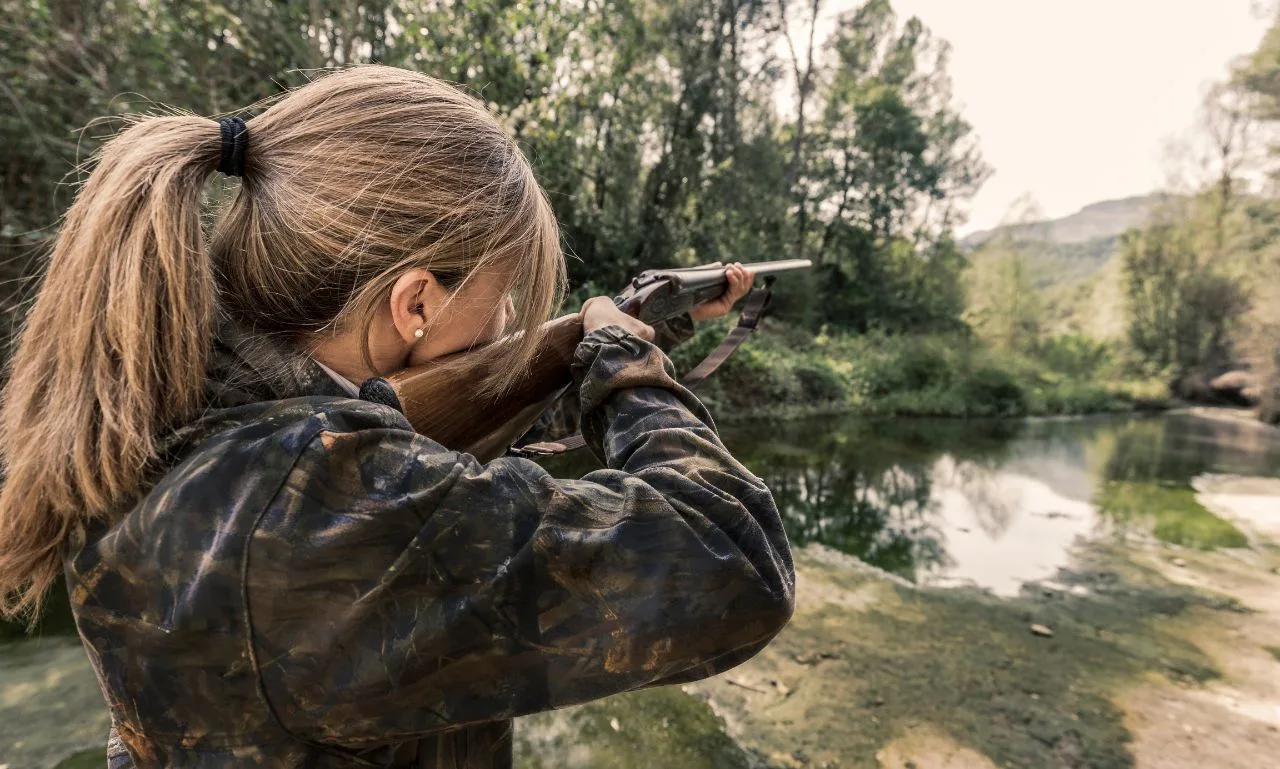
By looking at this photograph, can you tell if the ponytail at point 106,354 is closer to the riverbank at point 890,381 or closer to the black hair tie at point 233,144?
the black hair tie at point 233,144

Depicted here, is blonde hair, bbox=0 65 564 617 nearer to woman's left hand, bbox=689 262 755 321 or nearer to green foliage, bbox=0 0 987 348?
green foliage, bbox=0 0 987 348

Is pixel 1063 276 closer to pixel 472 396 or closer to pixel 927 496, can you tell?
pixel 927 496

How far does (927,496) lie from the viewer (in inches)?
281

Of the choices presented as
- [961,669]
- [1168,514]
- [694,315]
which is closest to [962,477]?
[1168,514]

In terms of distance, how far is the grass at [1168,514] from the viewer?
5.99m

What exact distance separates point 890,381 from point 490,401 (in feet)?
51.9

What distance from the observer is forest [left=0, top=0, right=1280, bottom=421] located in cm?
495

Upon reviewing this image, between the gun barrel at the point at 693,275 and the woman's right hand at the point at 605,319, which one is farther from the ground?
the gun barrel at the point at 693,275

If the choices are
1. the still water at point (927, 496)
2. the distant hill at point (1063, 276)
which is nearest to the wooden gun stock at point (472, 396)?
the still water at point (927, 496)

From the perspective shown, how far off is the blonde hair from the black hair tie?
1cm

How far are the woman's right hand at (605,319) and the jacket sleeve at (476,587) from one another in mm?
596

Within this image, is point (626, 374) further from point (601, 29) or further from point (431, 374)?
point (601, 29)

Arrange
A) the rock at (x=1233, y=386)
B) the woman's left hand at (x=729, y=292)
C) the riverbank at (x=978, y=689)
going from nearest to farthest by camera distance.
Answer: the woman's left hand at (x=729, y=292), the riverbank at (x=978, y=689), the rock at (x=1233, y=386)

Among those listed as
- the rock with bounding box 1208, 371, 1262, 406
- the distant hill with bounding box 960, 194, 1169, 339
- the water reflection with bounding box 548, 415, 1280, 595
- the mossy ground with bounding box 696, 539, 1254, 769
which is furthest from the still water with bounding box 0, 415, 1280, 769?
the distant hill with bounding box 960, 194, 1169, 339
